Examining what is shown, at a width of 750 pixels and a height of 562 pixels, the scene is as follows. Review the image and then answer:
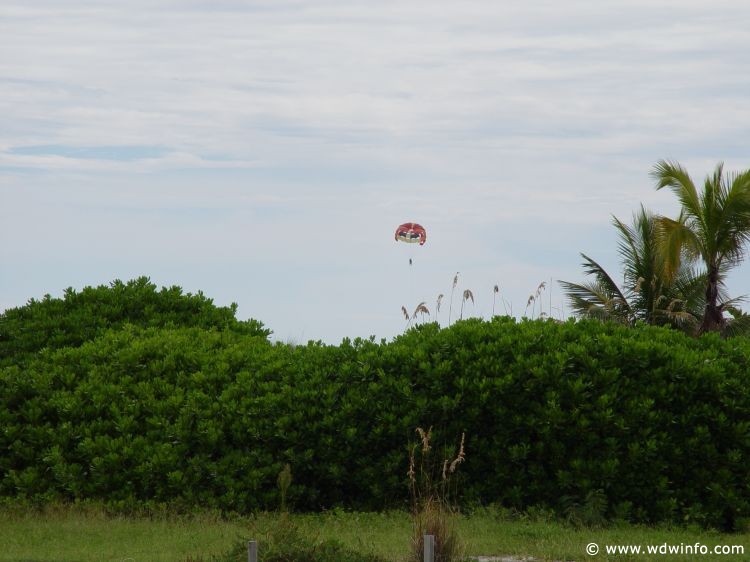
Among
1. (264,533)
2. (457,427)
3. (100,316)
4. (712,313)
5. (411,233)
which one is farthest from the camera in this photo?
(712,313)

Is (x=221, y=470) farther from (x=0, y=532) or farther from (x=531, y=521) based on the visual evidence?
(x=531, y=521)

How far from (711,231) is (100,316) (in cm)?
1633

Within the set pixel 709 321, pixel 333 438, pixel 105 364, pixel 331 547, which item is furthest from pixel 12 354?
pixel 709 321

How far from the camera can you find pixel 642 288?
24656 millimetres

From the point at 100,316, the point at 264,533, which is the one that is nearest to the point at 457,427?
the point at 264,533

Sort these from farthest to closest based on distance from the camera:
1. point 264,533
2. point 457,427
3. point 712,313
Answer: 1. point 712,313
2. point 457,427
3. point 264,533

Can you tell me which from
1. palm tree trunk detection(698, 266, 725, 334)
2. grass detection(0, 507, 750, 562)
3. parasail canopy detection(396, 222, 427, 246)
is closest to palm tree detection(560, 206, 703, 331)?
palm tree trunk detection(698, 266, 725, 334)

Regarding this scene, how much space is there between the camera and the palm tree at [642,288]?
24328 millimetres

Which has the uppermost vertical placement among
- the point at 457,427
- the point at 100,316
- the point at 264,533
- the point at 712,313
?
the point at 712,313

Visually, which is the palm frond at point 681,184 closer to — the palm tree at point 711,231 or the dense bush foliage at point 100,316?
the palm tree at point 711,231

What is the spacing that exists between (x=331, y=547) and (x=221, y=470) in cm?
305

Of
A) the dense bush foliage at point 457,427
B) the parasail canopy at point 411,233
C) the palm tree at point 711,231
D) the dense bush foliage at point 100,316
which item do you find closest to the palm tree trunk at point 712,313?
the palm tree at point 711,231

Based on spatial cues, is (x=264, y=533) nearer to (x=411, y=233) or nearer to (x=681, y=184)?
(x=411, y=233)

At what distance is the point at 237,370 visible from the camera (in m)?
11.4
